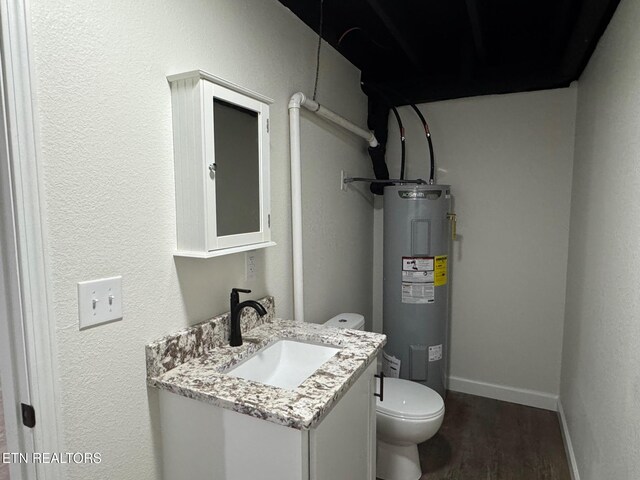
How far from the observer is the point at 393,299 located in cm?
259

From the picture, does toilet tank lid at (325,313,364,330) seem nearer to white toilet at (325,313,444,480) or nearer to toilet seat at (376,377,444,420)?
white toilet at (325,313,444,480)

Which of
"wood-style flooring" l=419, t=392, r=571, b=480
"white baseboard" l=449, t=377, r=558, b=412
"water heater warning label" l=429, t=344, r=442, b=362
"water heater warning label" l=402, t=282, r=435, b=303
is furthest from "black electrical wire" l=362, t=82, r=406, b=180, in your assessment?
"wood-style flooring" l=419, t=392, r=571, b=480

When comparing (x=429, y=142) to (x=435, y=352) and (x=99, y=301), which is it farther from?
(x=99, y=301)

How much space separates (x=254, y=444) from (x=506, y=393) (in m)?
2.36

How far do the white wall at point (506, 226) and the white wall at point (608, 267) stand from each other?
11.9 inches

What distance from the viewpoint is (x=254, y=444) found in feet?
3.43

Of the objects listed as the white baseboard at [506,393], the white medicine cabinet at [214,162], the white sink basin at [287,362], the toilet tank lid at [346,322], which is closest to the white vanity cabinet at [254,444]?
the white sink basin at [287,362]

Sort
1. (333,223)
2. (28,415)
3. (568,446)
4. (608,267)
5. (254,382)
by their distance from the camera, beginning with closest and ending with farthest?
(28,415)
(254,382)
(608,267)
(568,446)
(333,223)

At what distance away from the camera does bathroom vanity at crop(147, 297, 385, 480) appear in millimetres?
1016

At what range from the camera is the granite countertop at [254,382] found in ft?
3.31

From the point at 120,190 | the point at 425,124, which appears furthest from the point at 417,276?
the point at 120,190

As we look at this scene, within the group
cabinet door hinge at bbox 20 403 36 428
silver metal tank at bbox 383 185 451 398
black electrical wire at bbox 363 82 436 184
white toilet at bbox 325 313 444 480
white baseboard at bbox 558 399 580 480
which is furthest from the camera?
black electrical wire at bbox 363 82 436 184

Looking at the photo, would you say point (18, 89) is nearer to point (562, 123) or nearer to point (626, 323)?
point (626, 323)

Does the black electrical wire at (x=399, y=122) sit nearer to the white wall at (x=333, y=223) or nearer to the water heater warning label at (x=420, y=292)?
the white wall at (x=333, y=223)
